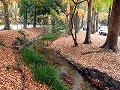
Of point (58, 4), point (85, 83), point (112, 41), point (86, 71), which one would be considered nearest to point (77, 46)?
point (112, 41)

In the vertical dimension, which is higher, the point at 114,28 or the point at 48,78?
the point at 114,28

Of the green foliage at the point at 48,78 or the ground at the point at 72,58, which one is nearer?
the ground at the point at 72,58

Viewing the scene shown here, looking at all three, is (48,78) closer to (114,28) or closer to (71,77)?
(71,77)

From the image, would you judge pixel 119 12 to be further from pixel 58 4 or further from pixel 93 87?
pixel 58 4

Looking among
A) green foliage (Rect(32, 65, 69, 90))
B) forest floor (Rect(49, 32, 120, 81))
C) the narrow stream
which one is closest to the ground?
forest floor (Rect(49, 32, 120, 81))

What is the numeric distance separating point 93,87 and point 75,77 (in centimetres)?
153

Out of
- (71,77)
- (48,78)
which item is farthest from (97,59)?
(48,78)

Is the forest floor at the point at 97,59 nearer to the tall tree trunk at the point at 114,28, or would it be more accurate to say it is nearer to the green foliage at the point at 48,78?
the tall tree trunk at the point at 114,28

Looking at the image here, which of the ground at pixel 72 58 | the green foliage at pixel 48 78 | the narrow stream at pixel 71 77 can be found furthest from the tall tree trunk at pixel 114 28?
the green foliage at pixel 48 78

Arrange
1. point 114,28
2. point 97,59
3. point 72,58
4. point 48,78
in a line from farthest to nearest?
point 114,28 < point 72,58 < point 97,59 < point 48,78

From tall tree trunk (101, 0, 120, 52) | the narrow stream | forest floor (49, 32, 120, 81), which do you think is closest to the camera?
the narrow stream

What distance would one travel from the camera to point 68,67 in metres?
14.4

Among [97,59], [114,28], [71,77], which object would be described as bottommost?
[71,77]

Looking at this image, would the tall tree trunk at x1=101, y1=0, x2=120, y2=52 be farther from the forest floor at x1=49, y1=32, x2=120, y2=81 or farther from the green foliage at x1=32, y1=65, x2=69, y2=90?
the green foliage at x1=32, y1=65, x2=69, y2=90
